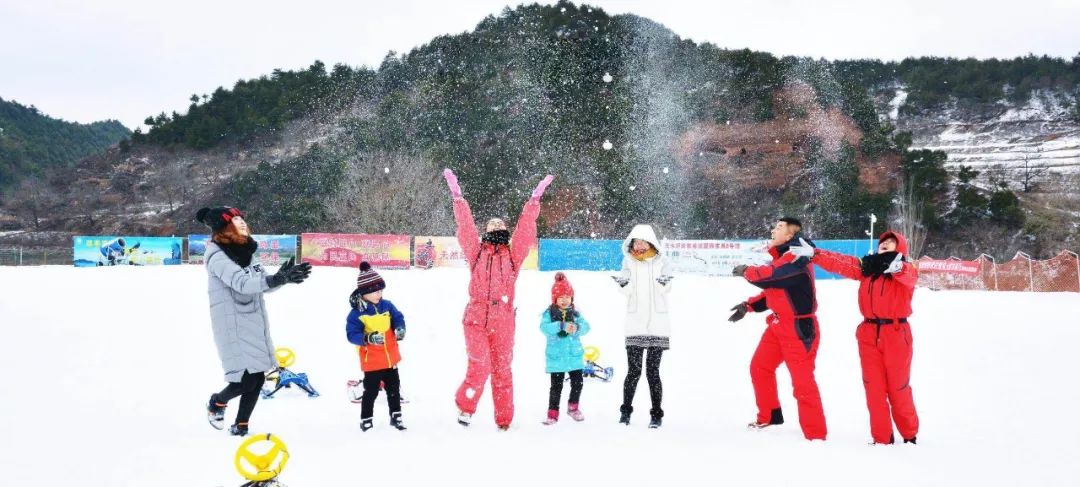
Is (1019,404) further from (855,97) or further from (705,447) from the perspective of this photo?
(855,97)

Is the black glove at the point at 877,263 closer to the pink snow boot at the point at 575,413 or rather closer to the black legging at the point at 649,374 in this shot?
the black legging at the point at 649,374

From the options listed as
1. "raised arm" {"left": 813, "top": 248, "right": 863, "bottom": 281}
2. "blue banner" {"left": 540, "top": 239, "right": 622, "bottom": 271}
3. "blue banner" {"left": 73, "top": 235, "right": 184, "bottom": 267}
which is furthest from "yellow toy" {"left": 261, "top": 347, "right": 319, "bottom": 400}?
"blue banner" {"left": 73, "top": 235, "right": 184, "bottom": 267}

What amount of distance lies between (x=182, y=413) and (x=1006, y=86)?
5634 centimetres

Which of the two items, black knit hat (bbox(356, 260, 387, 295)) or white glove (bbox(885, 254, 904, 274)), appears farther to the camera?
black knit hat (bbox(356, 260, 387, 295))

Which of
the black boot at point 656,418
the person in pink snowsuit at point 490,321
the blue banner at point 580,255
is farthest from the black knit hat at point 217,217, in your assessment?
the blue banner at point 580,255

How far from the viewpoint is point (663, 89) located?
162 ft

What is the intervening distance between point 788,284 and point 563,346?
5.38 ft

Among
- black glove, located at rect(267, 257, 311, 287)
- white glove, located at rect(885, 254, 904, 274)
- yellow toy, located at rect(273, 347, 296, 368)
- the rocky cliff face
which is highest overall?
the rocky cliff face

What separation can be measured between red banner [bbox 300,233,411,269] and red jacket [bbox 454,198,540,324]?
17812 mm

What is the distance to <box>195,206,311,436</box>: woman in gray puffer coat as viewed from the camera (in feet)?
14.3

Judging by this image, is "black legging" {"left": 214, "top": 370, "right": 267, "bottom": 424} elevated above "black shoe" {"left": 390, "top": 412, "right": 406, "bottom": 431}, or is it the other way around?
"black legging" {"left": 214, "top": 370, "right": 267, "bottom": 424}

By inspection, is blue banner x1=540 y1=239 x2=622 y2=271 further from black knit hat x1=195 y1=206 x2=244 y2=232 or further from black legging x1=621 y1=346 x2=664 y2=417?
black knit hat x1=195 y1=206 x2=244 y2=232

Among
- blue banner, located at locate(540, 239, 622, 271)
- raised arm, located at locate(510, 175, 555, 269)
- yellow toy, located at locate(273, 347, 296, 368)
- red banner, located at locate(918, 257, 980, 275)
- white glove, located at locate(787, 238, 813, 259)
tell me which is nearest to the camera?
white glove, located at locate(787, 238, 813, 259)

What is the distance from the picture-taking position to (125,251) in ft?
75.8
